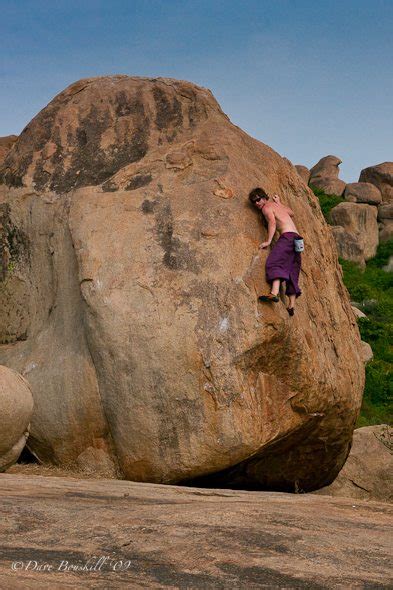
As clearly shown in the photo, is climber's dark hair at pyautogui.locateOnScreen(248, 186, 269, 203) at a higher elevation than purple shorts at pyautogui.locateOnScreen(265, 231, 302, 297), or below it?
higher

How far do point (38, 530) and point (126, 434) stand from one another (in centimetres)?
303

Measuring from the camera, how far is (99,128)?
9.18 metres

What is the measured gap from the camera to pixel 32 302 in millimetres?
8945

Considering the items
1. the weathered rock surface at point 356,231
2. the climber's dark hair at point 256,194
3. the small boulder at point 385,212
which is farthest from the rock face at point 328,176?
the climber's dark hair at point 256,194

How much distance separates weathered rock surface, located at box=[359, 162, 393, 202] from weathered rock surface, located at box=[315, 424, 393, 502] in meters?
23.0

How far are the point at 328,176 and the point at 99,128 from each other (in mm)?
27201

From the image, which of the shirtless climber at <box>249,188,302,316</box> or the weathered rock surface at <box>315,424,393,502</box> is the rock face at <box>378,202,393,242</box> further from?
the shirtless climber at <box>249,188,302,316</box>

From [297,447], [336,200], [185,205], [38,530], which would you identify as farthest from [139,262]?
[336,200]

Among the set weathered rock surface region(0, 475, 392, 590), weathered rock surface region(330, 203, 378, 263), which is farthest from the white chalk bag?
weathered rock surface region(330, 203, 378, 263)

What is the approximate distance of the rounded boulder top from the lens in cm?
888

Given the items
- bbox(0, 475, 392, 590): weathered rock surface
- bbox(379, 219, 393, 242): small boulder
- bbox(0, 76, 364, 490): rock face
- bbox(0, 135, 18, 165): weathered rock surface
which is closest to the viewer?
bbox(0, 475, 392, 590): weathered rock surface

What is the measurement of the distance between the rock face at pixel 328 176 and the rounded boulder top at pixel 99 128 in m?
25.3

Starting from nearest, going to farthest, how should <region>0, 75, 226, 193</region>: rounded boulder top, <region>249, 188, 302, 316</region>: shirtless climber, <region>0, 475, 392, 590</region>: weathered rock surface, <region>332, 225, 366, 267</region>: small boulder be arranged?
<region>0, 475, 392, 590</region>: weathered rock surface < <region>249, 188, 302, 316</region>: shirtless climber < <region>0, 75, 226, 193</region>: rounded boulder top < <region>332, 225, 366, 267</region>: small boulder

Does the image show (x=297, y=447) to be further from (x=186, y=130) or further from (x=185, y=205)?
(x=186, y=130)
